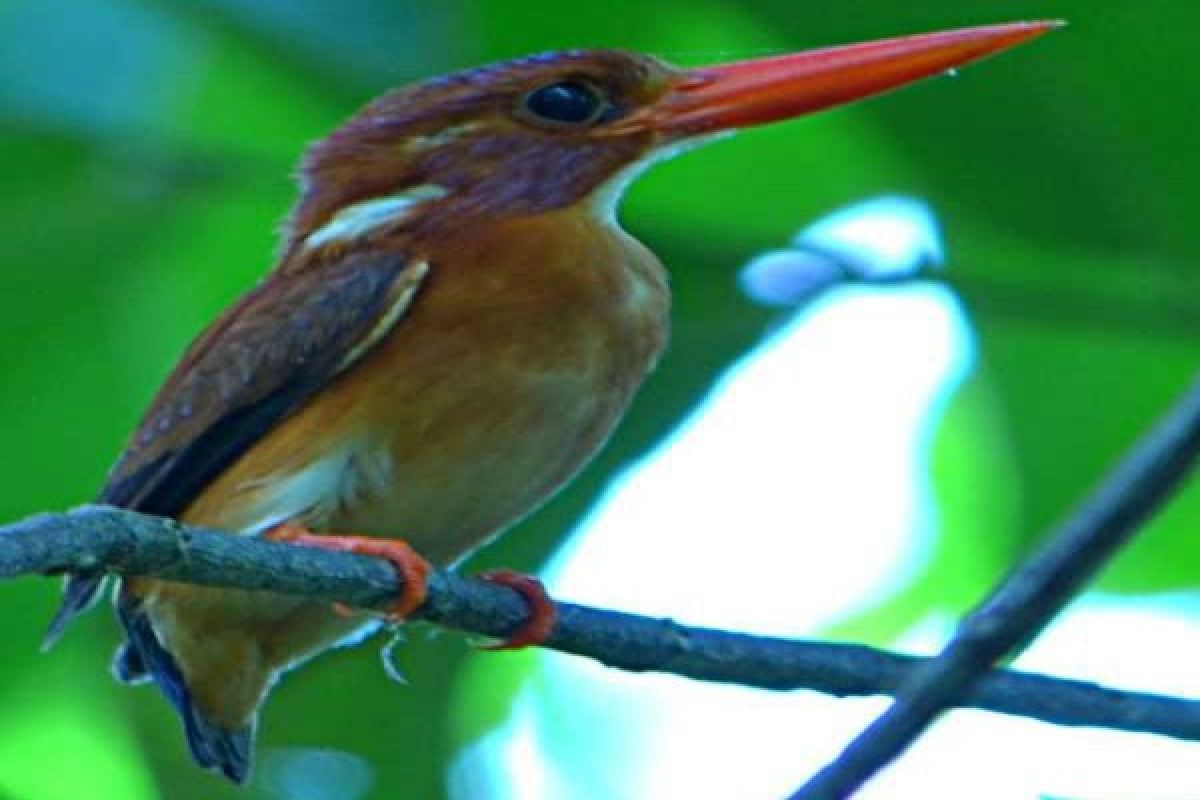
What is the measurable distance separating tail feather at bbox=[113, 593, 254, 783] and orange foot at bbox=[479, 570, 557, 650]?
529 mm

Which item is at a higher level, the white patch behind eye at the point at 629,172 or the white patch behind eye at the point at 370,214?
the white patch behind eye at the point at 629,172

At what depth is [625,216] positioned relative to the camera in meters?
4.11

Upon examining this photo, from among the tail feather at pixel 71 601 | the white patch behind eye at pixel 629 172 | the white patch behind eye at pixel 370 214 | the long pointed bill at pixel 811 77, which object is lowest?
the tail feather at pixel 71 601

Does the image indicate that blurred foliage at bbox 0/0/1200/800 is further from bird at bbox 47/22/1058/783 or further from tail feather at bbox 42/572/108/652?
tail feather at bbox 42/572/108/652

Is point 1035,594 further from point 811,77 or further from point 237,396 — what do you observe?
point 811,77

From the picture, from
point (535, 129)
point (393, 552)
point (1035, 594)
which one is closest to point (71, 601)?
point (393, 552)

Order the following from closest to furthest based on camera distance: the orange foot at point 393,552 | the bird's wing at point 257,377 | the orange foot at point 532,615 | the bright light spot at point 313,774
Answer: the orange foot at point 393,552 → the orange foot at point 532,615 → the bright light spot at point 313,774 → the bird's wing at point 257,377

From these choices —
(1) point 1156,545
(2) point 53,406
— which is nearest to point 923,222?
(1) point 1156,545

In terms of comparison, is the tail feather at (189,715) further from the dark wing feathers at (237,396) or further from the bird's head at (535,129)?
the bird's head at (535,129)

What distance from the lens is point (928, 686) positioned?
1257mm

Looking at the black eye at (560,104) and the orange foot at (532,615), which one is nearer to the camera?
the orange foot at (532,615)

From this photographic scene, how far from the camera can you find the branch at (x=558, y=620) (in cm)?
207

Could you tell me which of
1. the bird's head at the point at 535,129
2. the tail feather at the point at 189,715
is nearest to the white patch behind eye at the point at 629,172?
the bird's head at the point at 535,129

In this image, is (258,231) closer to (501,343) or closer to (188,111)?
(188,111)
